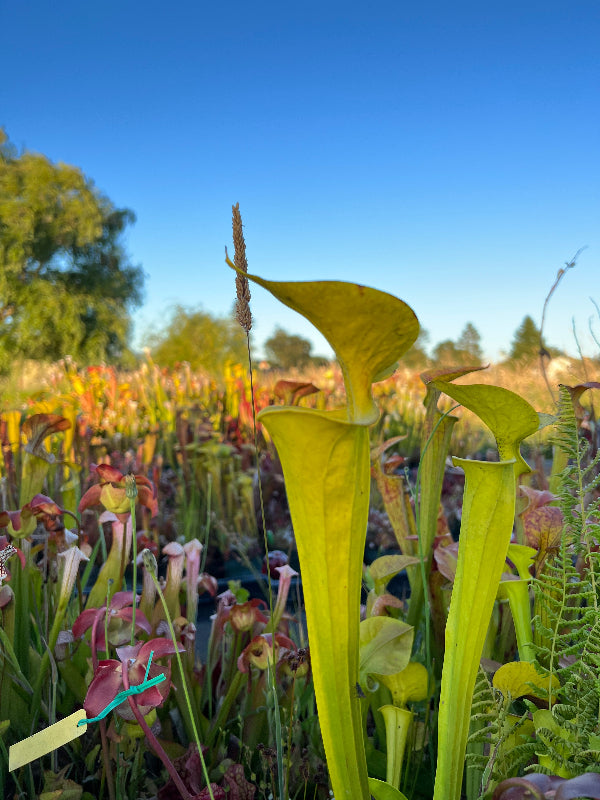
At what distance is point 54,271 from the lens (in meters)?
23.3

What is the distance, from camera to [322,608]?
0.49 meters

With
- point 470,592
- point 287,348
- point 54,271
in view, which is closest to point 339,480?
point 470,592

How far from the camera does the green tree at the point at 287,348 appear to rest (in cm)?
4553

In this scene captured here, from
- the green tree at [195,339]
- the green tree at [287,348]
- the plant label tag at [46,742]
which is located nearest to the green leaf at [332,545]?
the plant label tag at [46,742]

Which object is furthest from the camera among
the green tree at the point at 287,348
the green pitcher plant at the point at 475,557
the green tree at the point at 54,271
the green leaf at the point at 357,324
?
the green tree at the point at 287,348

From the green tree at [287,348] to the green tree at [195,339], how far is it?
2858 centimetres

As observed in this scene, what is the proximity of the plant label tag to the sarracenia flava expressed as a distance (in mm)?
230

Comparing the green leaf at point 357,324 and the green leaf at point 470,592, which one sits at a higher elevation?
the green leaf at point 357,324

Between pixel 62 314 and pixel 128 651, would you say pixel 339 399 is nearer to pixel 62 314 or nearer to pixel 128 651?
pixel 128 651

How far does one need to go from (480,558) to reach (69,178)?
84.5 ft

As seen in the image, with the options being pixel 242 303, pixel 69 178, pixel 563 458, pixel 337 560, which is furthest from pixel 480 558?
pixel 69 178

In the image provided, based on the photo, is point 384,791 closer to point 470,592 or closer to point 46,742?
point 470,592

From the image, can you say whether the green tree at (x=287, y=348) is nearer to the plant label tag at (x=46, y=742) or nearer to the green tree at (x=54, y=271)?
the green tree at (x=54, y=271)

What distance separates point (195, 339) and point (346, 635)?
14.1 meters
